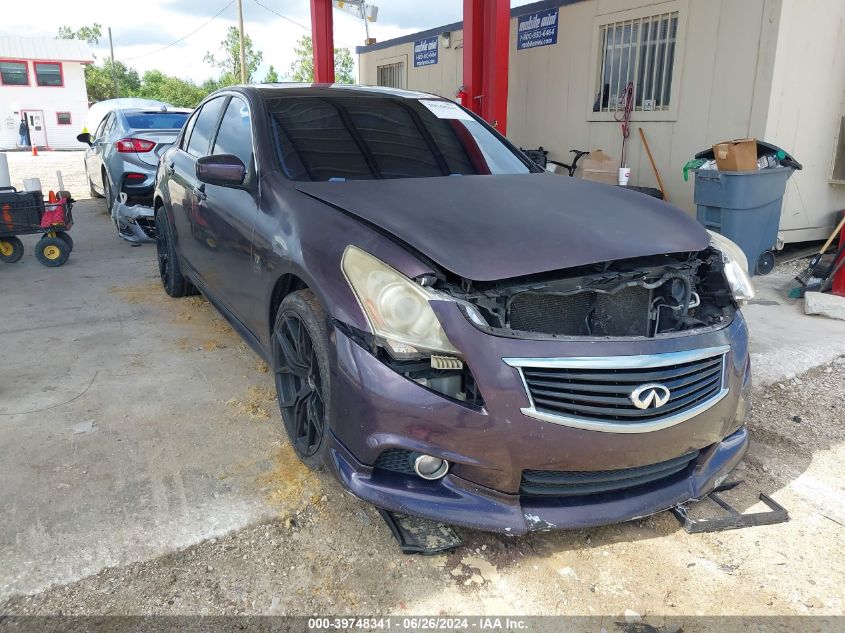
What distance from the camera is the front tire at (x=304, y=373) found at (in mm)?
2363

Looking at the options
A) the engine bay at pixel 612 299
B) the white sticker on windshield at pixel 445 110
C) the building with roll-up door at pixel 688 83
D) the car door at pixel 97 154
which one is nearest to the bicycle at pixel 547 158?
the building with roll-up door at pixel 688 83

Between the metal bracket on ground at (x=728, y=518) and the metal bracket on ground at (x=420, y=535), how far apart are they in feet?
2.84

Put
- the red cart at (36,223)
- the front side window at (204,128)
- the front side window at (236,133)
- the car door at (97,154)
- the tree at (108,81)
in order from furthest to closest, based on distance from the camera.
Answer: the tree at (108,81), the car door at (97,154), the red cart at (36,223), the front side window at (204,128), the front side window at (236,133)

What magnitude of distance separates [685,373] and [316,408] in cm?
134

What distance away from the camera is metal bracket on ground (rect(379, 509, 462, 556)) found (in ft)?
7.25

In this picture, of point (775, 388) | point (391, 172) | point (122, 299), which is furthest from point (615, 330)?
point (122, 299)

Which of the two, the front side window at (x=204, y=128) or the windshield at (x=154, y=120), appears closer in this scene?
the front side window at (x=204, y=128)

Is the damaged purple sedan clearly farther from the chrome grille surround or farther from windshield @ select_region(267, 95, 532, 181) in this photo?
windshield @ select_region(267, 95, 532, 181)

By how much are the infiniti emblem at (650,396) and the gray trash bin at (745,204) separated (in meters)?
4.69

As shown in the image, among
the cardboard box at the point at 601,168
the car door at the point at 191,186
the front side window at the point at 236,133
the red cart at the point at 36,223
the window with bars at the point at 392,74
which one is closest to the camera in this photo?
the front side window at the point at 236,133

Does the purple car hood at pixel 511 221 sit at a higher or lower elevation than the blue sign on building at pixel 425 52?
lower

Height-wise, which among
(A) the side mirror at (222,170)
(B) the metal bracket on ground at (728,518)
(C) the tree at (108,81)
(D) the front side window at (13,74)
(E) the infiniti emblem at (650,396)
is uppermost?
(C) the tree at (108,81)

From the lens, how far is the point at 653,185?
8.04 meters

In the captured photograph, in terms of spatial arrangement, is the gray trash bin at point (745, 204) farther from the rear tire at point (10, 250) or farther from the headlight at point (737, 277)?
the rear tire at point (10, 250)
